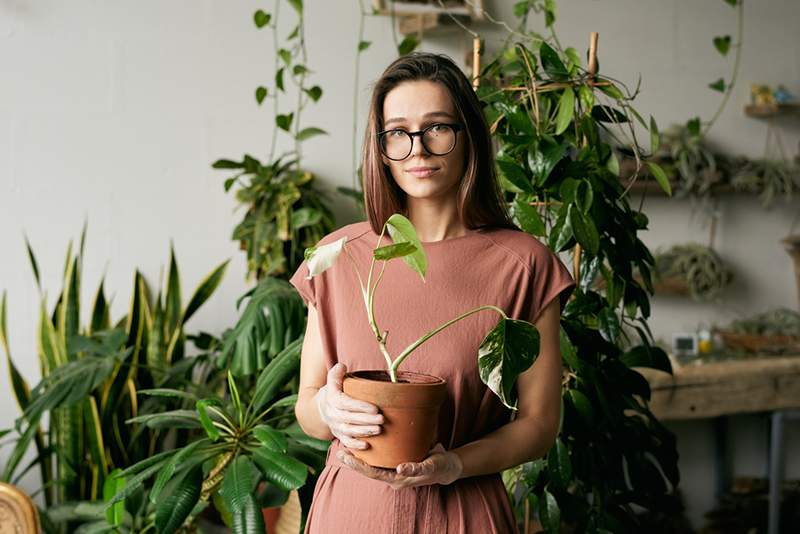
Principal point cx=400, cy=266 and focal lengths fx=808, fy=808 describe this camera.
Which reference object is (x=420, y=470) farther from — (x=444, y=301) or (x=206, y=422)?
(x=206, y=422)

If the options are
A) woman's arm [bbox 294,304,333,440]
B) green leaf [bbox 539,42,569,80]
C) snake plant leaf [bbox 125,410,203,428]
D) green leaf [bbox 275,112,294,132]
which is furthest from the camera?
green leaf [bbox 275,112,294,132]

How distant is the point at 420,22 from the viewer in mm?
3127

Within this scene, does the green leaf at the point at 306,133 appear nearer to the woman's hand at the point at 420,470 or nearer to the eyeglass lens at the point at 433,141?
the eyeglass lens at the point at 433,141

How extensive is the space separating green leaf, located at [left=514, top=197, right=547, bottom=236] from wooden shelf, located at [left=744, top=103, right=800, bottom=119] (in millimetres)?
2434

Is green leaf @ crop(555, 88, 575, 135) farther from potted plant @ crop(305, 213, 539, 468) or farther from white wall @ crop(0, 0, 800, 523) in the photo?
white wall @ crop(0, 0, 800, 523)

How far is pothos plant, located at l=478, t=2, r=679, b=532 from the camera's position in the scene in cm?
171

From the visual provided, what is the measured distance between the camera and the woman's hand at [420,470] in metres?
0.96

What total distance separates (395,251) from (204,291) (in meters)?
1.92

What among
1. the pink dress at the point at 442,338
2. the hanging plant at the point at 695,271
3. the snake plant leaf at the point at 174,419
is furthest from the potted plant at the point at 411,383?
the hanging plant at the point at 695,271

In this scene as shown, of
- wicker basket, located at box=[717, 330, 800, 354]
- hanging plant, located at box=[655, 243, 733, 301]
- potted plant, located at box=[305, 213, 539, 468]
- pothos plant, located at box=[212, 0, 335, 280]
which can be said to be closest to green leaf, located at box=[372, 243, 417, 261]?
potted plant, located at box=[305, 213, 539, 468]

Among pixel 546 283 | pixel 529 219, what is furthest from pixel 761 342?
pixel 546 283

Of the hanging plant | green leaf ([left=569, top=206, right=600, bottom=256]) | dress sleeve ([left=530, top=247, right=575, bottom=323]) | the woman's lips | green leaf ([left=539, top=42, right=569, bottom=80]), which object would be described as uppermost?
green leaf ([left=539, top=42, right=569, bottom=80])

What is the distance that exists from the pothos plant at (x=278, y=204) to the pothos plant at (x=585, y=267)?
3.28 feet

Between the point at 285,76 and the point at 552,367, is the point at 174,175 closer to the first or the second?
the point at 285,76
